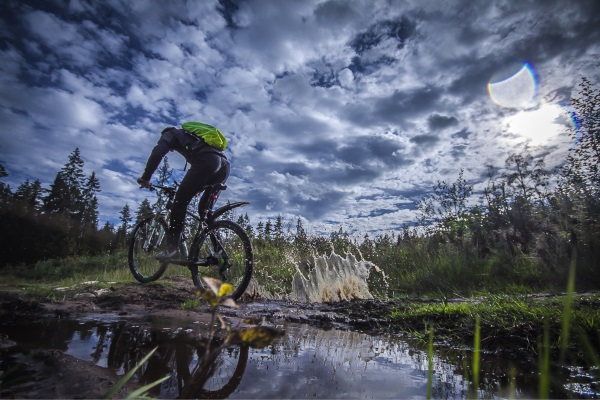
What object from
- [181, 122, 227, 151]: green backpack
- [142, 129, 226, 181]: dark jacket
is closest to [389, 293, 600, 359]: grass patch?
[181, 122, 227, 151]: green backpack

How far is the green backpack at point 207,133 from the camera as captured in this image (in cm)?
490

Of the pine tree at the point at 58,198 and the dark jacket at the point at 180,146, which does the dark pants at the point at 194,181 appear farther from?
the pine tree at the point at 58,198

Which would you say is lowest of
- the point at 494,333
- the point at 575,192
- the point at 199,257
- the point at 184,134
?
the point at 494,333

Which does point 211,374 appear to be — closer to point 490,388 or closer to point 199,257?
point 490,388

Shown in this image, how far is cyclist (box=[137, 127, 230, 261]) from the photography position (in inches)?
193

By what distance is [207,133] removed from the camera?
16.1 ft

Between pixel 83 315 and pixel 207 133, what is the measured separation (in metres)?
2.98

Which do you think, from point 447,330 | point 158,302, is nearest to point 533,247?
point 447,330

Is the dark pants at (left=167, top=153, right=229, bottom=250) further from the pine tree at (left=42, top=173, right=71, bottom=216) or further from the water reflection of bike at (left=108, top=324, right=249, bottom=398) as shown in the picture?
the pine tree at (left=42, top=173, right=71, bottom=216)

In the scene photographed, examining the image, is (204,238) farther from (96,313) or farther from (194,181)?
(96,313)

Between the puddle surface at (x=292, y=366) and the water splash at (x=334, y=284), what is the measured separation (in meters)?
2.91

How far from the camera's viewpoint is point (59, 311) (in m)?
3.11

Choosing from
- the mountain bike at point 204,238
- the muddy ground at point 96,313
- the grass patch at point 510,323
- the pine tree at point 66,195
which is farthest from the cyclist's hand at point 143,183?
the pine tree at point 66,195

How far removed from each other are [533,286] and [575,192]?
3.37 meters
